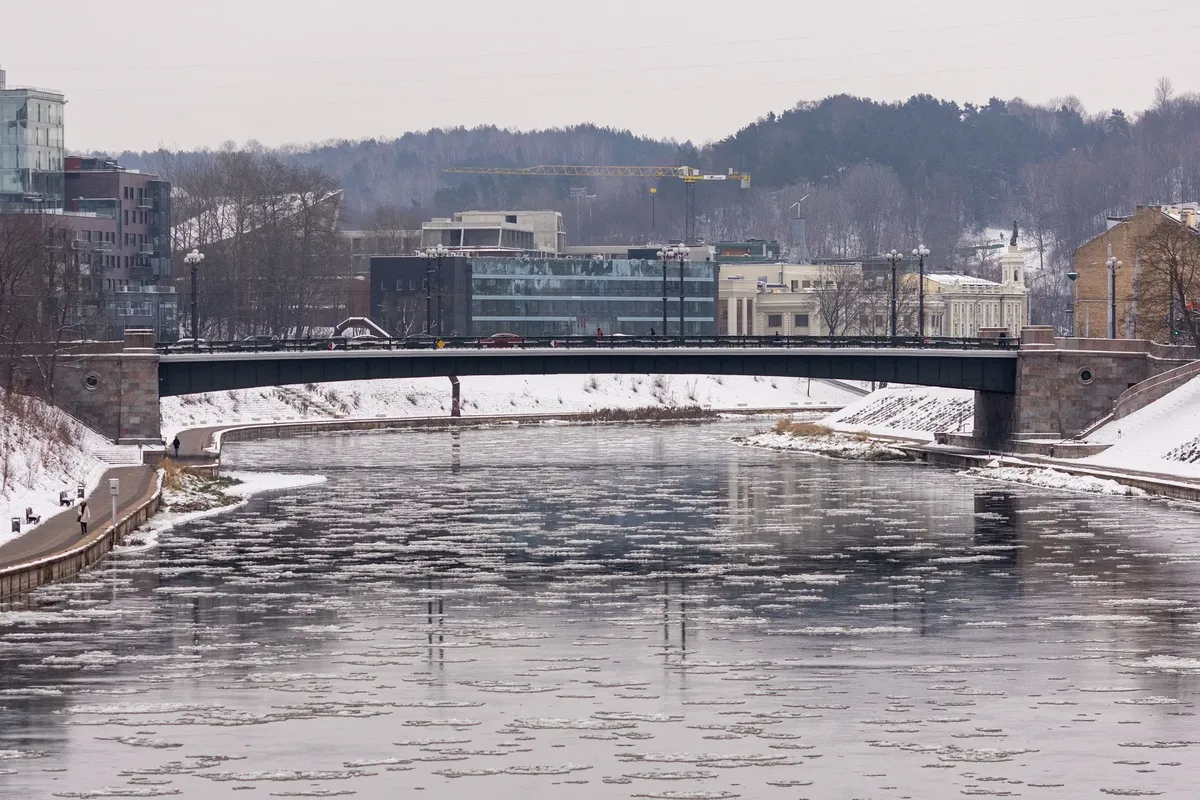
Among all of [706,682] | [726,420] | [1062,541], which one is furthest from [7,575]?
[726,420]

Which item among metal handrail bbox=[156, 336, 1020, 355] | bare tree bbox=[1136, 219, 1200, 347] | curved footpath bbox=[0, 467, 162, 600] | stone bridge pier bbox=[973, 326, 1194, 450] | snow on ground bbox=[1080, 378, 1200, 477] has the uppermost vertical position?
bare tree bbox=[1136, 219, 1200, 347]

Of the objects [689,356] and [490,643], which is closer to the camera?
[490,643]

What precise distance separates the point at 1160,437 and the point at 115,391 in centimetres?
4642

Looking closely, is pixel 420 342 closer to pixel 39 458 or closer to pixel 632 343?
pixel 632 343

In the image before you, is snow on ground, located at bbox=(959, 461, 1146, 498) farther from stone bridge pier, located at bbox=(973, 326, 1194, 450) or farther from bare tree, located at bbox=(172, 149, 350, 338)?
bare tree, located at bbox=(172, 149, 350, 338)

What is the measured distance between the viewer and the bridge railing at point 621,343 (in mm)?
99750

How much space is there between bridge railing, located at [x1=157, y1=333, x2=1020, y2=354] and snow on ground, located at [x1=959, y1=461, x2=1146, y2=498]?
31.0 feet

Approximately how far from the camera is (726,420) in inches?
5773

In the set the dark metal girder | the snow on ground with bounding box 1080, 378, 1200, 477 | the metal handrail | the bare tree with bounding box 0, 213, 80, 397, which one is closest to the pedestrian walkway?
the bare tree with bounding box 0, 213, 80, 397

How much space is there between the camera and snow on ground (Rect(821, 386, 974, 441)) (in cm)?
11312


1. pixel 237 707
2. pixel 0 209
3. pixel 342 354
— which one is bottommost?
pixel 237 707

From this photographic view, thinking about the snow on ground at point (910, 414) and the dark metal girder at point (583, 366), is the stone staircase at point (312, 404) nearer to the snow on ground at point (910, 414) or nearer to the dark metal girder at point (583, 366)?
the snow on ground at point (910, 414)

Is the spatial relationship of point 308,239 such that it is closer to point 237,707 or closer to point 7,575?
point 7,575

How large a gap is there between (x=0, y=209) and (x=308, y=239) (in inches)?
1001
